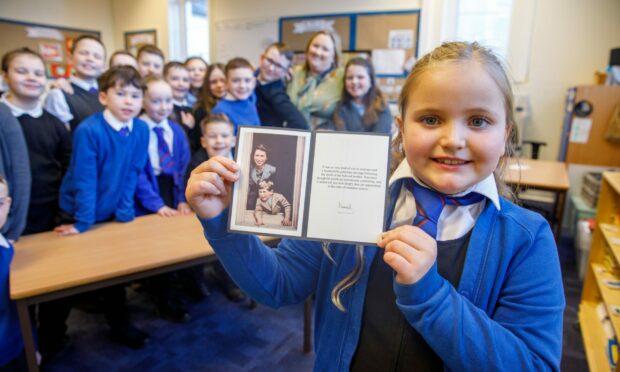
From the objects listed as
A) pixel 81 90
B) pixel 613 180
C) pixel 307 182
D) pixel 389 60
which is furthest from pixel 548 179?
pixel 81 90

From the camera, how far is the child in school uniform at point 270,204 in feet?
2.65

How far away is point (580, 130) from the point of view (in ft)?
13.5

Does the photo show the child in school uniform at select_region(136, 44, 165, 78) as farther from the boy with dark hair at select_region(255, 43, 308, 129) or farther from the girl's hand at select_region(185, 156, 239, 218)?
the girl's hand at select_region(185, 156, 239, 218)

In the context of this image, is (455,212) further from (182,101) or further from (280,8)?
(280,8)

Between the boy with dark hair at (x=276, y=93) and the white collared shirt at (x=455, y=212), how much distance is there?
216cm

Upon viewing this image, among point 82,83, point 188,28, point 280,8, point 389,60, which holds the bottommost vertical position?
point 82,83

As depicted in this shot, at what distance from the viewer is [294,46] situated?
576cm

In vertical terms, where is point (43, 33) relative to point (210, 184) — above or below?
above

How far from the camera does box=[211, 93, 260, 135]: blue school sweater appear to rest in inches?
107

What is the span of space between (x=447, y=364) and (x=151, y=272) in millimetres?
1342

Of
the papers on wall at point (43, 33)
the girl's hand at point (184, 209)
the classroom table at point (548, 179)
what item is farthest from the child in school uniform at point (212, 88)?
the papers on wall at point (43, 33)

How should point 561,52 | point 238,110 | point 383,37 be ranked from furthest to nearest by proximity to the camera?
point 383,37 → point 561,52 → point 238,110

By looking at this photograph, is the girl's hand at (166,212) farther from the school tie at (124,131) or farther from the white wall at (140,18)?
the white wall at (140,18)

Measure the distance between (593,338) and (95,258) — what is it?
2579 millimetres
